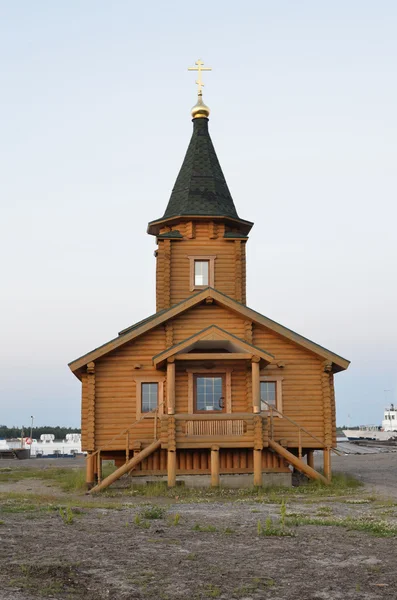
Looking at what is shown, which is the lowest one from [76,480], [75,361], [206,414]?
[76,480]

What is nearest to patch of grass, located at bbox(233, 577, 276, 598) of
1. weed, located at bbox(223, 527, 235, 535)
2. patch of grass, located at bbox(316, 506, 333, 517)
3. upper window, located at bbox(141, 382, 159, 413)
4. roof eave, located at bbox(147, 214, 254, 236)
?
weed, located at bbox(223, 527, 235, 535)

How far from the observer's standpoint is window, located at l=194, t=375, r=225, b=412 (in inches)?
923

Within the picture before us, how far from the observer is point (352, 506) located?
1622 cm

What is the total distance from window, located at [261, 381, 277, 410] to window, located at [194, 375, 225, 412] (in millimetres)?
1542

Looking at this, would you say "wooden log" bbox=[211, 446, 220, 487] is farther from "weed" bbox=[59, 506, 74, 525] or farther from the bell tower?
"weed" bbox=[59, 506, 74, 525]

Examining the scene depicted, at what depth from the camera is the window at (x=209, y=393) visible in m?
23.5

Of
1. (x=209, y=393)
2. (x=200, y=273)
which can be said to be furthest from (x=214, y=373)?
(x=200, y=273)

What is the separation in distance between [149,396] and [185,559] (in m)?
14.2

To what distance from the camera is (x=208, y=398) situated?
23.5 m

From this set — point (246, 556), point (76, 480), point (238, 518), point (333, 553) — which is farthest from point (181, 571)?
point (76, 480)

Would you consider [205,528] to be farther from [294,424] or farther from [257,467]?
[294,424]

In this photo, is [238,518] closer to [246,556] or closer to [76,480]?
[246,556]

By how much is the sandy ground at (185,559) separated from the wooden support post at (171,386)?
699 cm

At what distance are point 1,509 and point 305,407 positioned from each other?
484 inches
